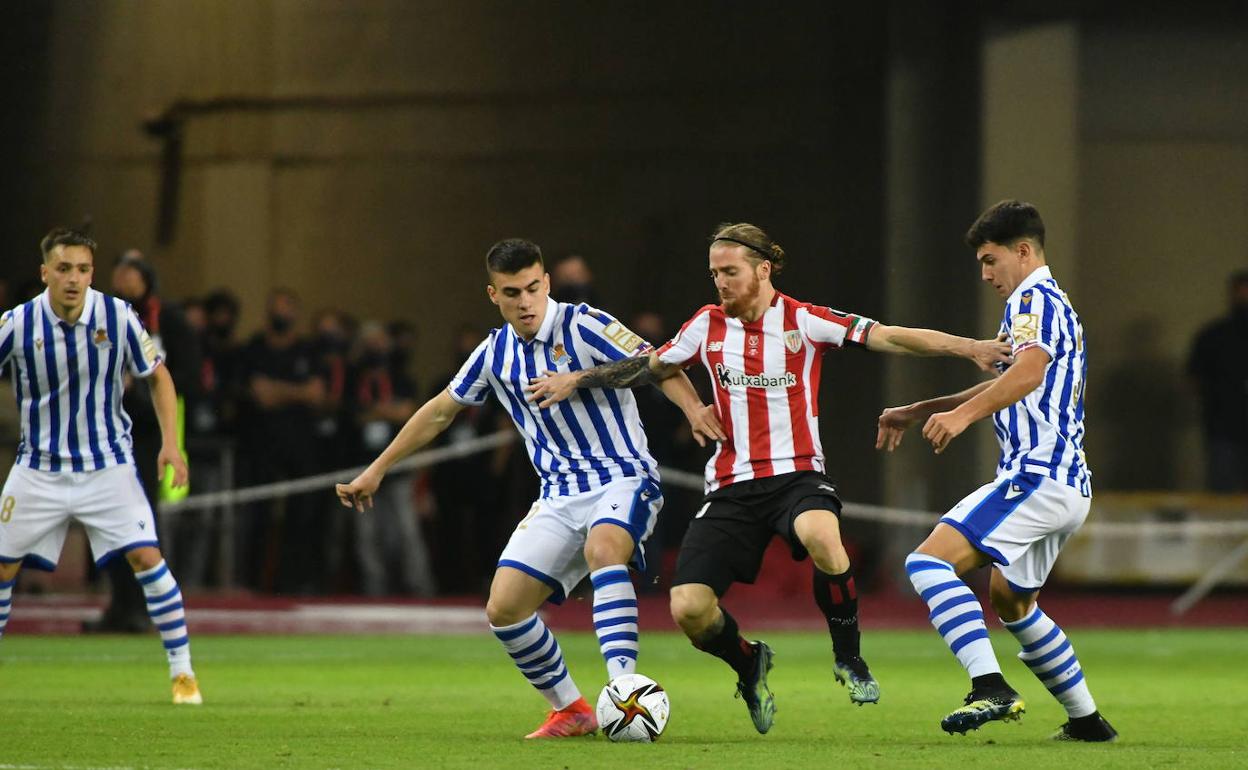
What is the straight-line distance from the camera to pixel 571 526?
7.07 meters

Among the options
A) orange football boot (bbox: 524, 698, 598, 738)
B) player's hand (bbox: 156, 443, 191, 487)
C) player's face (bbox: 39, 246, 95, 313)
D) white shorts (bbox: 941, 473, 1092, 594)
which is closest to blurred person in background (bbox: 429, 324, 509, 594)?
player's hand (bbox: 156, 443, 191, 487)

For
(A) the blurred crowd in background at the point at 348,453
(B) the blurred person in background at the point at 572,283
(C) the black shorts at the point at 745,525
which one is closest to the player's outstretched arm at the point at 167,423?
(C) the black shorts at the point at 745,525

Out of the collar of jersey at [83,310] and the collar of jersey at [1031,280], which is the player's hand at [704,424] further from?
the collar of jersey at [83,310]

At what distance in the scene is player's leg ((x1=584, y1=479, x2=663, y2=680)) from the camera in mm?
6797

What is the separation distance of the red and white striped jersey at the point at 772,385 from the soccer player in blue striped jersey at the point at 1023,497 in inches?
12.5

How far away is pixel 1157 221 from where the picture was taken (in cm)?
1725

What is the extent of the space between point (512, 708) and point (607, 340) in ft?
6.04

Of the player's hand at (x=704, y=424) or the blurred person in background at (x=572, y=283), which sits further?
the blurred person in background at (x=572, y=283)

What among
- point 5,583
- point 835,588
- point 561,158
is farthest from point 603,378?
point 561,158

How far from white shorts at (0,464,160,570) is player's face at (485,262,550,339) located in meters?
2.14

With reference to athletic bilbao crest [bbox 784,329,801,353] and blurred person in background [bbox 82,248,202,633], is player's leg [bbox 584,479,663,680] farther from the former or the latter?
blurred person in background [bbox 82,248,202,633]

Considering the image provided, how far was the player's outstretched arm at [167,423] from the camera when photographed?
809 cm

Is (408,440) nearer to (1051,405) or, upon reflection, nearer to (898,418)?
(898,418)

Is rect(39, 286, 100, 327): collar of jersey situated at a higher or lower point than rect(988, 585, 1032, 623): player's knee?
higher
